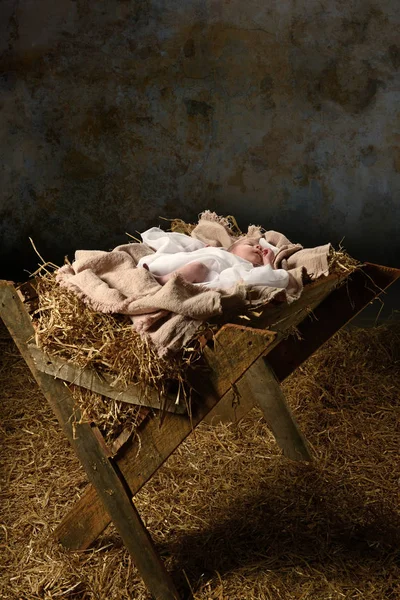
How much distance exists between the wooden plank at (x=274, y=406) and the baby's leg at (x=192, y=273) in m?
0.89

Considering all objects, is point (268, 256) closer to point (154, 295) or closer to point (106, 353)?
point (154, 295)

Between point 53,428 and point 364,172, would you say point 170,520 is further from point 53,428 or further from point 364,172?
point 364,172

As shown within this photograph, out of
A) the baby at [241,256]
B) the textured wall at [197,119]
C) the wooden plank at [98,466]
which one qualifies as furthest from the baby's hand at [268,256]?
the textured wall at [197,119]

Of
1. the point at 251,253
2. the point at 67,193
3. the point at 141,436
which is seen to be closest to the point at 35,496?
the point at 141,436

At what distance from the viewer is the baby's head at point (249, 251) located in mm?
3141

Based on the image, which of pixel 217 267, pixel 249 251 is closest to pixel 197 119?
pixel 249 251

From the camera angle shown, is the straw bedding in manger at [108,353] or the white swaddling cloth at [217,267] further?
the white swaddling cloth at [217,267]

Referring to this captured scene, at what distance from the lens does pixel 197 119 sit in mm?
6176

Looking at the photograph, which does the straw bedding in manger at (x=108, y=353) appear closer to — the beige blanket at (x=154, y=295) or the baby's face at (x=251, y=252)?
the beige blanket at (x=154, y=295)

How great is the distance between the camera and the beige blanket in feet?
7.74

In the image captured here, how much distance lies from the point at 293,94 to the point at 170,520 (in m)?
4.12

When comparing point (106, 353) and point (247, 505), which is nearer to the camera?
point (106, 353)

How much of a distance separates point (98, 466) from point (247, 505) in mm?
977

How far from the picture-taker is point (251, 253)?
3156mm
